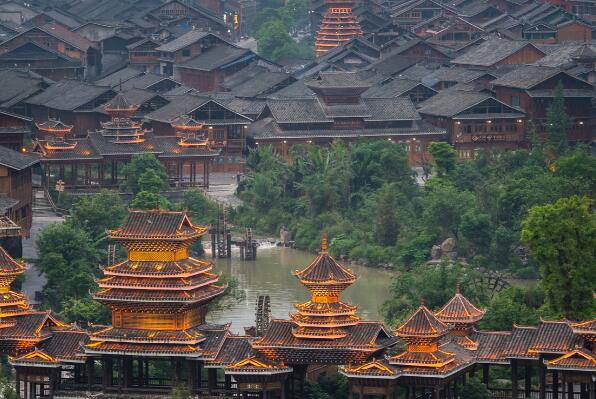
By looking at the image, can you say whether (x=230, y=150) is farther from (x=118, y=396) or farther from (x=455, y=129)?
(x=118, y=396)

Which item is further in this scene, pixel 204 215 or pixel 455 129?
pixel 455 129

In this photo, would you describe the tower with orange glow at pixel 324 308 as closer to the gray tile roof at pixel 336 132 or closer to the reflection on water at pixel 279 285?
the reflection on water at pixel 279 285

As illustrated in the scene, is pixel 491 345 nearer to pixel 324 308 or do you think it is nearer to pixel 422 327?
pixel 422 327

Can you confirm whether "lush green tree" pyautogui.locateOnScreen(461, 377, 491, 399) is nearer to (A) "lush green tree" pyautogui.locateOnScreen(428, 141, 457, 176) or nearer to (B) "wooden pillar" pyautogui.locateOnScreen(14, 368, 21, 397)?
(B) "wooden pillar" pyautogui.locateOnScreen(14, 368, 21, 397)

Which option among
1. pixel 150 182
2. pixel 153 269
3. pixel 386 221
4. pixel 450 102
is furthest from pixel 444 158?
pixel 153 269

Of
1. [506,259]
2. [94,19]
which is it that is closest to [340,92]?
[506,259]

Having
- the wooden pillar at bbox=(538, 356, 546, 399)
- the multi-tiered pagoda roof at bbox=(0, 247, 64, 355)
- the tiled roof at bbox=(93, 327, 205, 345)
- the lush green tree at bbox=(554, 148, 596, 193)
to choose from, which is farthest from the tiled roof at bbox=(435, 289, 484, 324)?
the lush green tree at bbox=(554, 148, 596, 193)
